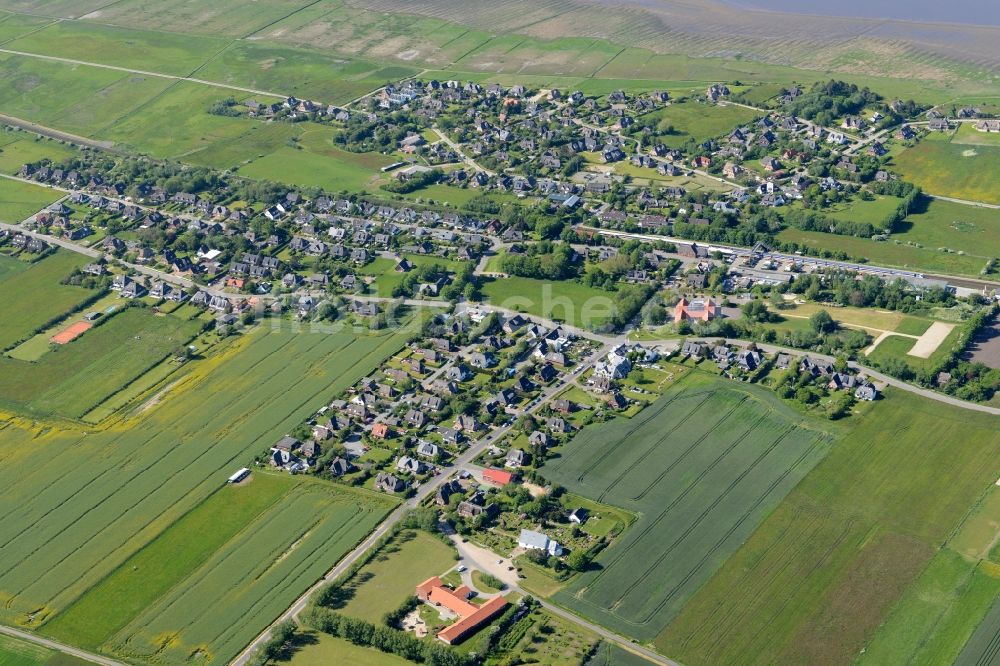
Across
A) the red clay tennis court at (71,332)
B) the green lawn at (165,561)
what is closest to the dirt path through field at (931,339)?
the green lawn at (165,561)

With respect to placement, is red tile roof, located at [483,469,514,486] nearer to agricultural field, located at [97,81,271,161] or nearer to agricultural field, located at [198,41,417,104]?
agricultural field, located at [97,81,271,161]

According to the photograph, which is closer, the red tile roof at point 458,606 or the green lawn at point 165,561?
the red tile roof at point 458,606

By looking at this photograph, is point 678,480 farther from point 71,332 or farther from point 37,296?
point 37,296

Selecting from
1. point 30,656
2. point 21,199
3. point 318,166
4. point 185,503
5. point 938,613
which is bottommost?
point 30,656

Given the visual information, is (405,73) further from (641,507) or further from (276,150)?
(641,507)

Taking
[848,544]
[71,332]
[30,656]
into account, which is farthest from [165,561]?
[848,544]

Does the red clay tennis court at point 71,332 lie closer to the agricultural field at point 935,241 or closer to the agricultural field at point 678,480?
the agricultural field at point 678,480
